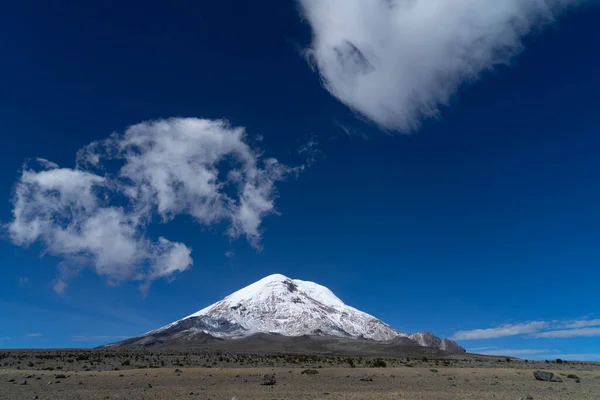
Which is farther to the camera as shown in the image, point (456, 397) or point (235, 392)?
point (235, 392)

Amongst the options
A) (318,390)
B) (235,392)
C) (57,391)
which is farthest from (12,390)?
(318,390)

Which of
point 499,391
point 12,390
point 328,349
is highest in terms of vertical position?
point 328,349

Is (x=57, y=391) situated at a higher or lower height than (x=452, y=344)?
→ lower

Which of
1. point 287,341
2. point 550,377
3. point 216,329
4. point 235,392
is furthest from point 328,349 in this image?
point 235,392

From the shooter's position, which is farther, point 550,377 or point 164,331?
point 164,331

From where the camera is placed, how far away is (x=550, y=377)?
31.8m

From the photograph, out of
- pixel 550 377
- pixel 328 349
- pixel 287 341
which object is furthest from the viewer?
pixel 287 341

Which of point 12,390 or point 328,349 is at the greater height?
point 328,349

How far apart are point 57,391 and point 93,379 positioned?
6.46 m

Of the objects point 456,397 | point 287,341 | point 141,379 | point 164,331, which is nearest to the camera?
point 456,397

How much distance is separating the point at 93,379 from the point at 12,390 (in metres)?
6.44

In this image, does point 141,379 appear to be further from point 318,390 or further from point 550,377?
point 550,377

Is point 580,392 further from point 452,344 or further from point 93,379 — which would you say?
point 452,344

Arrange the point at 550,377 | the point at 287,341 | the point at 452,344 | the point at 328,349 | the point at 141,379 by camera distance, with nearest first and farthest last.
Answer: the point at 141,379 → the point at 550,377 → the point at 328,349 → the point at 287,341 → the point at 452,344
